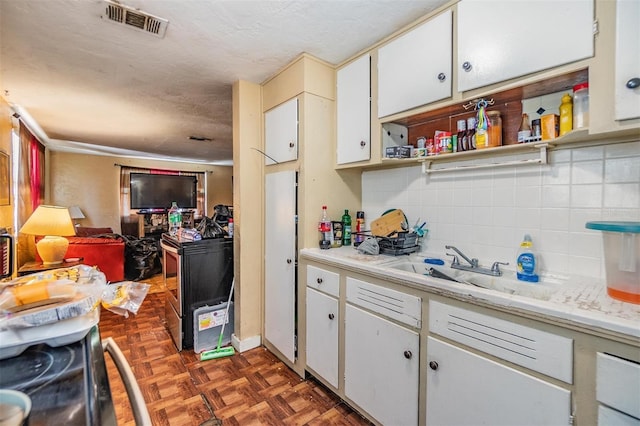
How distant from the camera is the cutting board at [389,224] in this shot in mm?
1854

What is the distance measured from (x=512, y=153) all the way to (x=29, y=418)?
1910 millimetres

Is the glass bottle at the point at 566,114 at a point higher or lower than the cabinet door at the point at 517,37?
lower

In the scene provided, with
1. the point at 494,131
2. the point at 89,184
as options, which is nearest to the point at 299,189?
the point at 494,131

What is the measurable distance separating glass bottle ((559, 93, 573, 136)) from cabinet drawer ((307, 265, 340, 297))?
1.30 meters

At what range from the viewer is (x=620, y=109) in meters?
0.99

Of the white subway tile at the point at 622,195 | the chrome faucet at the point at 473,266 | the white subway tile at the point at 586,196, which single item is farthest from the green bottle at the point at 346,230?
the white subway tile at the point at 622,195

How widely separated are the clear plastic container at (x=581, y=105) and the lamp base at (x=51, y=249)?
393 centimetres

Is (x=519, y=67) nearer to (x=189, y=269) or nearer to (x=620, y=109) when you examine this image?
(x=620, y=109)

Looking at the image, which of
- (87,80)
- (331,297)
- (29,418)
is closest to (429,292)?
(331,297)

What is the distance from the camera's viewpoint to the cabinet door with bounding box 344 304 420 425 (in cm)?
133

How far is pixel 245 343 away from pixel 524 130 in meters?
2.37

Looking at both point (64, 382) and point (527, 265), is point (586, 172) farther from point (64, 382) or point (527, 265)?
point (64, 382)

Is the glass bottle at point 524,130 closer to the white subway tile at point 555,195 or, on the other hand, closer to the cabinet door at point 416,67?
the white subway tile at point 555,195

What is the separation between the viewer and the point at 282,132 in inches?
85.7
